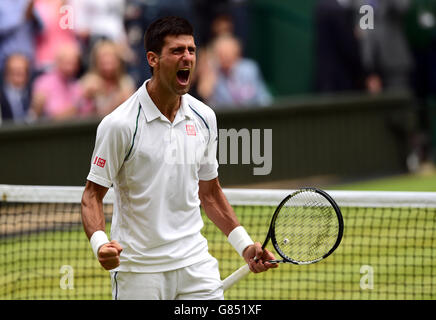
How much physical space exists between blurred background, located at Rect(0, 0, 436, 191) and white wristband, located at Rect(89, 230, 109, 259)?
4571 millimetres

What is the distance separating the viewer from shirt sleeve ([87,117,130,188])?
13.8 ft

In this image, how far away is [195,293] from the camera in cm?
441

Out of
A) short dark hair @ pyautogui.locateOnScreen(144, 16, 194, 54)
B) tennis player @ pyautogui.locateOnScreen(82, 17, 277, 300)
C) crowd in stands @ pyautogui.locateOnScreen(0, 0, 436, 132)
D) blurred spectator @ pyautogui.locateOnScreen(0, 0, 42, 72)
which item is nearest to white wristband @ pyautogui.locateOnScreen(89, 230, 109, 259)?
tennis player @ pyautogui.locateOnScreen(82, 17, 277, 300)

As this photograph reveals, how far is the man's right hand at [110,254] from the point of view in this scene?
3.93 meters

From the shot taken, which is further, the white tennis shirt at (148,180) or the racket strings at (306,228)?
the racket strings at (306,228)

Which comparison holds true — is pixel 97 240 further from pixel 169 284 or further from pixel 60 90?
pixel 60 90

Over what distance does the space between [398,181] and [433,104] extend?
5.93 feet

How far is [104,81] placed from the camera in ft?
34.7

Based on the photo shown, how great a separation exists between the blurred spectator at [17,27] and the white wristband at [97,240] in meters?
6.20

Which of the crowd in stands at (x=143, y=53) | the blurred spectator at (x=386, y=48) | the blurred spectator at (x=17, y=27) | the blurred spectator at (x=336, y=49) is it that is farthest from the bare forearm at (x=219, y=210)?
the blurred spectator at (x=386, y=48)

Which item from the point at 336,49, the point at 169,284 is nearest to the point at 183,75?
the point at 169,284

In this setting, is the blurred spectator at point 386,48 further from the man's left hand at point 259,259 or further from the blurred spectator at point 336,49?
the man's left hand at point 259,259

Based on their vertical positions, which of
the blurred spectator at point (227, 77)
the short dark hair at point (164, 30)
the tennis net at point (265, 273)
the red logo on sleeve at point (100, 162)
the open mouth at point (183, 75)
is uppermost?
the blurred spectator at point (227, 77)
